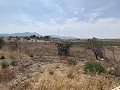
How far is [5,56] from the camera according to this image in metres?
25.9

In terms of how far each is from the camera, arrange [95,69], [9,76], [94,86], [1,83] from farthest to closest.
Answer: [95,69], [9,76], [1,83], [94,86]

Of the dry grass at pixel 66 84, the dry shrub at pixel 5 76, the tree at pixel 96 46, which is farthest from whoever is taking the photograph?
the tree at pixel 96 46

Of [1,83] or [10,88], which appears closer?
[10,88]

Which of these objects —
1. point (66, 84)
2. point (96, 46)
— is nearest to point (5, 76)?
point (66, 84)

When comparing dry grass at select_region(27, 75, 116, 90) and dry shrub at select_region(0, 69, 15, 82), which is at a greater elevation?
dry grass at select_region(27, 75, 116, 90)

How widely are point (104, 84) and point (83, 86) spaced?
0.87m

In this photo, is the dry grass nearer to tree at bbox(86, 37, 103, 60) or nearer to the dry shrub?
the dry shrub

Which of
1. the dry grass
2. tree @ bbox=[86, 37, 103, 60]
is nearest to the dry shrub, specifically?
the dry grass

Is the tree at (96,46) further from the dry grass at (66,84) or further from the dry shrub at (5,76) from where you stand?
the dry grass at (66,84)

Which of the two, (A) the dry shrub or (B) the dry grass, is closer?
(B) the dry grass

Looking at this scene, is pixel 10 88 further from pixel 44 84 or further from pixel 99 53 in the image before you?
pixel 99 53

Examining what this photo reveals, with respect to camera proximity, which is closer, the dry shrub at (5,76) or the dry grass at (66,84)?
the dry grass at (66,84)

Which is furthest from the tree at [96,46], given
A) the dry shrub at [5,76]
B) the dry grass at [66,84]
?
the dry grass at [66,84]

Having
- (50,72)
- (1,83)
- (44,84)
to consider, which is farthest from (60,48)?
(44,84)
